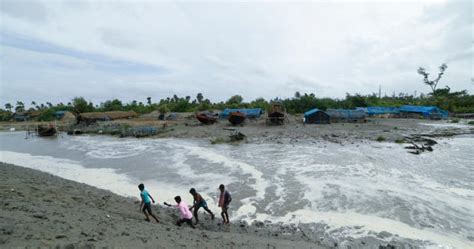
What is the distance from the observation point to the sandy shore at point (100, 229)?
5.07 metres

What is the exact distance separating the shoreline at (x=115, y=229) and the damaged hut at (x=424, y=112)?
56.1 m

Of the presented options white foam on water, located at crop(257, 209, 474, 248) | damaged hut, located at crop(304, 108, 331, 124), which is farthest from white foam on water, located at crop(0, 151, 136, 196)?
damaged hut, located at crop(304, 108, 331, 124)

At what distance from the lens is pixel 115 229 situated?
6.25m

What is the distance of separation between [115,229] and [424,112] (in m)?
61.5

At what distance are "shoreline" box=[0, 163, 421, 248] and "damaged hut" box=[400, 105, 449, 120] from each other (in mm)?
56096

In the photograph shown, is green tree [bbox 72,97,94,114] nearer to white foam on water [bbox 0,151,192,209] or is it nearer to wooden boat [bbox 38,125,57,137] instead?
wooden boat [bbox 38,125,57,137]

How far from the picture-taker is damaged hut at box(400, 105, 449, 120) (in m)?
54.3

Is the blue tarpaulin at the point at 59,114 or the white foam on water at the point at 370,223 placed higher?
the blue tarpaulin at the point at 59,114

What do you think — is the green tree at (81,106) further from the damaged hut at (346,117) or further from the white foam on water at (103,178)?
the damaged hut at (346,117)

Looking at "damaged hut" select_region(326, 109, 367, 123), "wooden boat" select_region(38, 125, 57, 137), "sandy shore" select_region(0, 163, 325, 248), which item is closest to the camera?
"sandy shore" select_region(0, 163, 325, 248)

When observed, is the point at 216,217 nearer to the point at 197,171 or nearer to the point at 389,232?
the point at 389,232

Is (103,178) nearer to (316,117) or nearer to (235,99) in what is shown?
(316,117)

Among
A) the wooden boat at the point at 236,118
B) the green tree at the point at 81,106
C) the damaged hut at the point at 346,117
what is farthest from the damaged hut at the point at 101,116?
the damaged hut at the point at 346,117

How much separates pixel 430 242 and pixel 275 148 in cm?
1711
